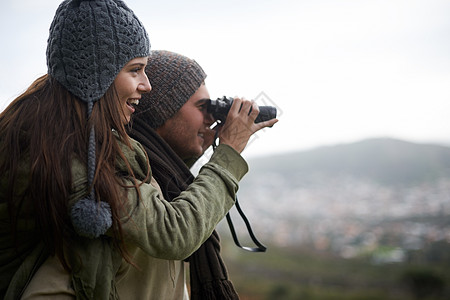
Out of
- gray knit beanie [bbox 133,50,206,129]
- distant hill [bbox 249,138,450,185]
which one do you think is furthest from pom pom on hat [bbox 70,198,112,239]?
distant hill [bbox 249,138,450,185]

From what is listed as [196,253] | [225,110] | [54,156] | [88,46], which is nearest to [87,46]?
[88,46]

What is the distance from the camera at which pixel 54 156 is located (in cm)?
105

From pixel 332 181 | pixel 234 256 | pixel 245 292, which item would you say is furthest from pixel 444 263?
pixel 332 181

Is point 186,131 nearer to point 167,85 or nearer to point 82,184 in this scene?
point 167,85

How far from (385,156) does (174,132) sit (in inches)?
3802

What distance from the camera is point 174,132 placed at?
1765 mm

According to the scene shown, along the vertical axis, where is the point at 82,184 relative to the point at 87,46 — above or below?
below

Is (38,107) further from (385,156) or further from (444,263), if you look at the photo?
(385,156)

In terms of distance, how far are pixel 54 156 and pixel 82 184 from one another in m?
0.10

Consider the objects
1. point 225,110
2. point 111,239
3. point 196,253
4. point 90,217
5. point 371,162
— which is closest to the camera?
point 90,217

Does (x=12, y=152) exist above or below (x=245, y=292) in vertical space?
above

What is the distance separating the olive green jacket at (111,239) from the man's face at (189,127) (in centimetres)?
55

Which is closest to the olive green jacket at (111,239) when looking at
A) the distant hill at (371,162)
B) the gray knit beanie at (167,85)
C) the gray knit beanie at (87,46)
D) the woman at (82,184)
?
the woman at (82,184)

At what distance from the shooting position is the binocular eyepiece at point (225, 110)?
1649mm
